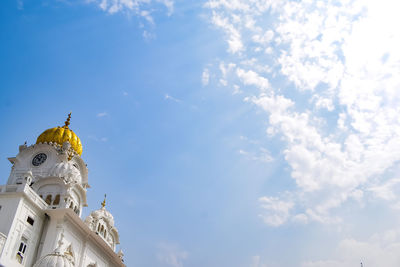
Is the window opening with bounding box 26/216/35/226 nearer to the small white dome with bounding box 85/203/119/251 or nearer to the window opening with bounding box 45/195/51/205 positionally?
the window opening with bounding box 45/195/51/205

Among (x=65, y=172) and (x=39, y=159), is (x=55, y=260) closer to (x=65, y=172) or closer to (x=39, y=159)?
(x=65, y=172)

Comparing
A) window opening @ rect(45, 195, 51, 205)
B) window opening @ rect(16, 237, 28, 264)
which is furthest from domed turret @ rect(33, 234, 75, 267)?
window opening @ rect(45, 195, 51, 205)

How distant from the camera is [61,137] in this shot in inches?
1519

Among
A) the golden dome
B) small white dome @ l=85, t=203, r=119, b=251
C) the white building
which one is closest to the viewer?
the white building

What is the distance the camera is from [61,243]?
27156 mm

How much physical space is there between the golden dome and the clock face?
63.3 inches

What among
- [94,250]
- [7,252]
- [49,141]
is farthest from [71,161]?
[7,252]

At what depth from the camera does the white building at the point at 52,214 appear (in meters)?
Answer: 25.7

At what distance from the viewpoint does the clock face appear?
3662 centimetres

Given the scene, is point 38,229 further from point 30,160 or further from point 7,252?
point 30,160

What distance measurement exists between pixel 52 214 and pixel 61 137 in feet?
36.9

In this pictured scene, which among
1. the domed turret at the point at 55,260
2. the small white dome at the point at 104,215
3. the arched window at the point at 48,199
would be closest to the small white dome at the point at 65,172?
the arched window at the point at 48,199

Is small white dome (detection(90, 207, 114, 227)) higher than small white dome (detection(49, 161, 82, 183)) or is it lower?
lower

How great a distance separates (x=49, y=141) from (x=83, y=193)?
6.32 m
